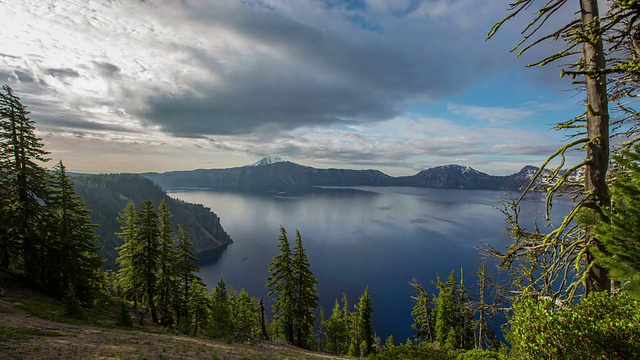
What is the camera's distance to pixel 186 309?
31969mm

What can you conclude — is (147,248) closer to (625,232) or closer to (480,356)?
(480,356)

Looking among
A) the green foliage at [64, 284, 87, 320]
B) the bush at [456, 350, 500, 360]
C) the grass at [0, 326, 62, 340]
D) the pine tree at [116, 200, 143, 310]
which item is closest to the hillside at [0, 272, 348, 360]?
the grass at [0, 326, 62, 340]

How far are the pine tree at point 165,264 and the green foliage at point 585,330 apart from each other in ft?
101

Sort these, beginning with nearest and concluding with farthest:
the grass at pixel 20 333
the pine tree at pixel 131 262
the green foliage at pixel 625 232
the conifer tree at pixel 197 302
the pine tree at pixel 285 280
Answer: the green foliage at pixel 625 232, the grass at pixel 20 333, the pine tree at pixel 131 262, the conifer tree at pixel 197 302, the pine tree at pixel 285 280

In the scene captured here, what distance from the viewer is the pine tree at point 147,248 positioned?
93.4 ft

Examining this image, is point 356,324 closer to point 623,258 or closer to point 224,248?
point 623,258

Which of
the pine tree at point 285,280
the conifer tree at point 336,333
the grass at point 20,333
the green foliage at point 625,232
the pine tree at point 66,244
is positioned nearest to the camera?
the green foliage at point 625,232

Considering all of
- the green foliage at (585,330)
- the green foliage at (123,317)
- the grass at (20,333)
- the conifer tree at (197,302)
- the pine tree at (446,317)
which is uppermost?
the green foliage at (585,330)

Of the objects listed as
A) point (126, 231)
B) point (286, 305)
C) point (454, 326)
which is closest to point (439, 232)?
point (454, 326)

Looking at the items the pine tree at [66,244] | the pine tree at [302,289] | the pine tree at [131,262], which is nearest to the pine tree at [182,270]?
the pine tree at [131,262]

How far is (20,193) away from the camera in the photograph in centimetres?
2358

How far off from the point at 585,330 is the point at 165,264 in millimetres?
33002

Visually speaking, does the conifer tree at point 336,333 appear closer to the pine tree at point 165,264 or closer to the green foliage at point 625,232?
the pine tree at point 165,264

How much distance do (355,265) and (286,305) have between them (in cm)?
7714
